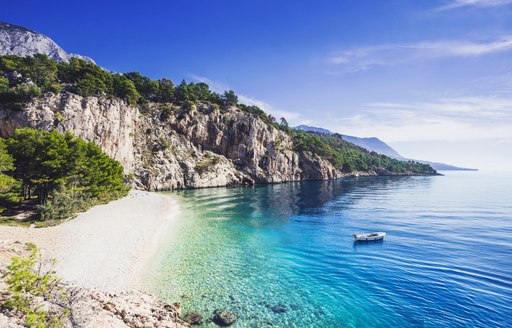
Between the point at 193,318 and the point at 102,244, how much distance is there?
1494 cm

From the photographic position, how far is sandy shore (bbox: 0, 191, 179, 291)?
18.3 metres

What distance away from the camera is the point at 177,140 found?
100938mm

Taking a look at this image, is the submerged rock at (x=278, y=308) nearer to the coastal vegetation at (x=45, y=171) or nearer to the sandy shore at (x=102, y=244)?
the sandy shore at (x=102, y=244)

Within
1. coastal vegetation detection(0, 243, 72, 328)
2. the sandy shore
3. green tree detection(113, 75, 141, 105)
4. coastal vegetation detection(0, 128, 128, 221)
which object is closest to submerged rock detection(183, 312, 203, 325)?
the sandy shore

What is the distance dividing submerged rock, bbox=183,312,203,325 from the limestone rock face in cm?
6456

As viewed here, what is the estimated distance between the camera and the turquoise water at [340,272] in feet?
52.2

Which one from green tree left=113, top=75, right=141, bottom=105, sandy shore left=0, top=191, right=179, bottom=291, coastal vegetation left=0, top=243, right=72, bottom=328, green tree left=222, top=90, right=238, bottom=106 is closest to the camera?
coastal vegetation left=0, top=243, right=72, bottom=328

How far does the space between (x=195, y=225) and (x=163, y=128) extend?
72.7m

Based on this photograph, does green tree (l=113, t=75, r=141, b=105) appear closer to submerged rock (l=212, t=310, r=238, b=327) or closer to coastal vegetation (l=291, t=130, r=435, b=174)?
coastal vegetation (l=291, t=130, r=435, b=174)

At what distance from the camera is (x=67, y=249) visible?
71.6 ft

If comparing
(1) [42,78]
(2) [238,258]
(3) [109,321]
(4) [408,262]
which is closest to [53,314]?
(3) [109,321]

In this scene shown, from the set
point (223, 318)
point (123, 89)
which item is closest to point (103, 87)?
point (123, 89)

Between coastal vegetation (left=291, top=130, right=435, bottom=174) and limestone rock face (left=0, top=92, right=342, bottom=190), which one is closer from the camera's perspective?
limestone rock face (left=0, top=92, right=342, bottom=190)

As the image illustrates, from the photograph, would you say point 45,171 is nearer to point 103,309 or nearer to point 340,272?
point 103,309
